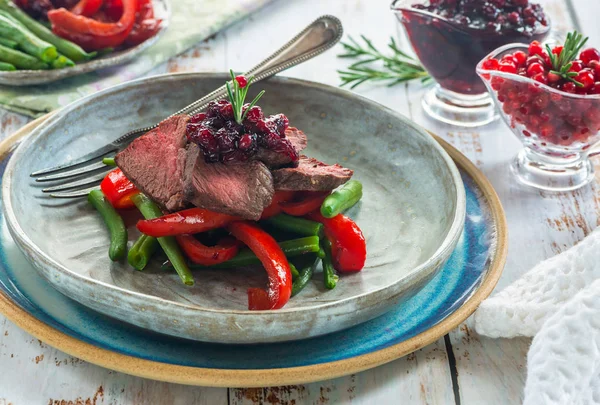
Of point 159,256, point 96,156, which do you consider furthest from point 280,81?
point 159,256

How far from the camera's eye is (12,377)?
88.0 inches

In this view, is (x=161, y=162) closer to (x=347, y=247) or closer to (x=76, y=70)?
(x=347, y=247)

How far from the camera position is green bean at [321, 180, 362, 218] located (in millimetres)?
2652

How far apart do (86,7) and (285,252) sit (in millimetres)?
2507

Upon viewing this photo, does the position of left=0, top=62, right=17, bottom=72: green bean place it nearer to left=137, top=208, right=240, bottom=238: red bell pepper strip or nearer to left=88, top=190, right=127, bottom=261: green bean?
left=88, top=190, right=127, bottom=261: green bean

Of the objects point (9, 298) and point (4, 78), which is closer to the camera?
point (9, 298)

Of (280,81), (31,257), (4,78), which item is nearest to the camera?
(31,257)

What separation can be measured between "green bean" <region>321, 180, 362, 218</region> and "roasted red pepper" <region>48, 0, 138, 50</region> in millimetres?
2004

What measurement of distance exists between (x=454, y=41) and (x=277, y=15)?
68.3 inches

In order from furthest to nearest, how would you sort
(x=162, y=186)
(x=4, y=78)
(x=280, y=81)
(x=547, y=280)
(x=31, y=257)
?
(x=4, y=78), (x=280, y=81), (x=162, y=186), (x=547, y=280), (x=31, y=257)

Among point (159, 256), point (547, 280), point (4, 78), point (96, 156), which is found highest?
point (4, 78)

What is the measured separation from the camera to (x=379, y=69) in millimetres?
4621

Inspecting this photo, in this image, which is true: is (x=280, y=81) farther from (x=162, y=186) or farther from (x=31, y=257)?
(x=31, y=257)

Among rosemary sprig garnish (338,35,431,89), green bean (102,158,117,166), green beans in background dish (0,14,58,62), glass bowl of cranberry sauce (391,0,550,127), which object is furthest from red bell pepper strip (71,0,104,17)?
glass bowl of cranberry sauce (391,0,550,127)
